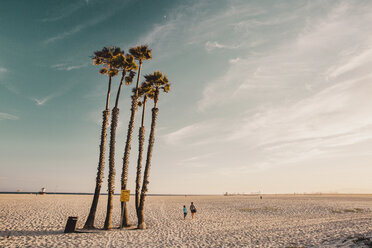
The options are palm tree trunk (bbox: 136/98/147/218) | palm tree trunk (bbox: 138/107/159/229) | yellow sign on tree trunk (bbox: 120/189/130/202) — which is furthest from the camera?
palm tree trunk (bbox: 136/98/147/218)

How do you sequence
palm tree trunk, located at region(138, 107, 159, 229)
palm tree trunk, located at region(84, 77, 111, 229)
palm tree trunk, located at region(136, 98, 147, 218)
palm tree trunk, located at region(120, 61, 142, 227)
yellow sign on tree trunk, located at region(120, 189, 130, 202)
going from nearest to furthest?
yellow sign on tree trunk, located at region(120, 189, 130, 202)
palm tree trunk, located at region(84, 77, 111, 229)
palm tree trunk, located at region(120, 61, 142, 227)
palm tree trunk, located at region(138, 107, 159, 229)
palm tree trunk, located at region(136, 98, 147, 218)

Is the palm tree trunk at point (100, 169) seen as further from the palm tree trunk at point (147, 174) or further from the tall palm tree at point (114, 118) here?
the palm tree trunk at point (147, 174)

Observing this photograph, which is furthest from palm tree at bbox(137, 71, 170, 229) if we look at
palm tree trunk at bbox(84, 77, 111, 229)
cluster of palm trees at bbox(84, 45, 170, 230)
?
palm tree trunk at bbox(84, 77, 111, 229)

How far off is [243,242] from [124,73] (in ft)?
55.5

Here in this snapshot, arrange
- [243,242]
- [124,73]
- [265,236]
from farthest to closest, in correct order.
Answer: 1. [124,73]
2. [265,236]
3. [243,242]

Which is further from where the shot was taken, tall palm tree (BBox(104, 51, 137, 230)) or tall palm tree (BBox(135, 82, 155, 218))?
tall palm tree (BBox(135, 82, 155, 218))

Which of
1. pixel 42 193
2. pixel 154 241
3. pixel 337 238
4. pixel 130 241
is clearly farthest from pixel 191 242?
pixel 42 193

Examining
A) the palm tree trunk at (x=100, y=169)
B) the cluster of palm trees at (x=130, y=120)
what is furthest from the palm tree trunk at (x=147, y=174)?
Answer: the palm tree trunk at (x=100, y=169)

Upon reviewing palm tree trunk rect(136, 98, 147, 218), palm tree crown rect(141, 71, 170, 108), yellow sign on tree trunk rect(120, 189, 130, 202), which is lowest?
yellow sign on tree trunk rect(120, 189, 130, 202)

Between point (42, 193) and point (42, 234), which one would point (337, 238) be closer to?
point (42, 234)

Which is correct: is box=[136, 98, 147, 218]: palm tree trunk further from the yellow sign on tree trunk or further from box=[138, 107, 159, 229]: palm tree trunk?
the yellow sign on tree trunk

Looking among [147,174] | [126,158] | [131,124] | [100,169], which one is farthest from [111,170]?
[131,124]

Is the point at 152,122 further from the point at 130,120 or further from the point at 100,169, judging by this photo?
the point at 100,169

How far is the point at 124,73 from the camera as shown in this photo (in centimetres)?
2103
